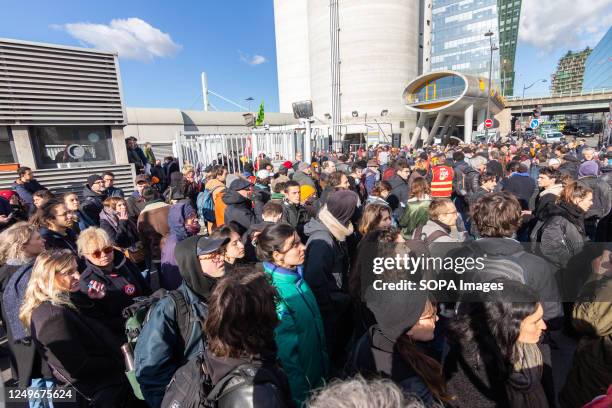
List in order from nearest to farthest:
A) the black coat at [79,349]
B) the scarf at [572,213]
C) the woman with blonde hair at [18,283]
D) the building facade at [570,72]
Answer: the black coat at [79,349] < the woman with blonde hair at [18,283] < the scarf at [572,213] < the building facade at [570,72]

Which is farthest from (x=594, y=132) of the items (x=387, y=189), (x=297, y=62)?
(x=387, y=189)

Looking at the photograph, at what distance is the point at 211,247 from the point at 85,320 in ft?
3.01

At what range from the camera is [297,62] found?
168ft

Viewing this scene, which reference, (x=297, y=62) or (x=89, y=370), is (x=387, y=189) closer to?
(x=89, y=370)

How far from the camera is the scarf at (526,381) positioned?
1365mm

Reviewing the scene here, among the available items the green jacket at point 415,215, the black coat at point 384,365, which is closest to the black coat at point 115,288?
the black coat at point 384,365

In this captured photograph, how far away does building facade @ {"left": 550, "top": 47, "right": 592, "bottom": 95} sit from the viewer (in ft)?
450

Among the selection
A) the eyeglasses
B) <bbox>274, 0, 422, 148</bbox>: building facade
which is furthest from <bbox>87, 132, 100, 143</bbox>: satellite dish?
<bbox>274, 0, 422, 148</bbox>: building facade

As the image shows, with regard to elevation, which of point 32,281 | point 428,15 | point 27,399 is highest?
point 428,15

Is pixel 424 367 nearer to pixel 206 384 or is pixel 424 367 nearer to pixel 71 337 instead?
pixel 206 384

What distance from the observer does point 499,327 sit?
144 centimetres

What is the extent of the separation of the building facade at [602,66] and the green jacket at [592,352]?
9653cm

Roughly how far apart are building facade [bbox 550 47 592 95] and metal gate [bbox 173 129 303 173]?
174 m

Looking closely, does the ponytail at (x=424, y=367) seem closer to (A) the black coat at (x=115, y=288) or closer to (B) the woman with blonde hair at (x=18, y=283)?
(A) the black coat at (x=115, y=288)
